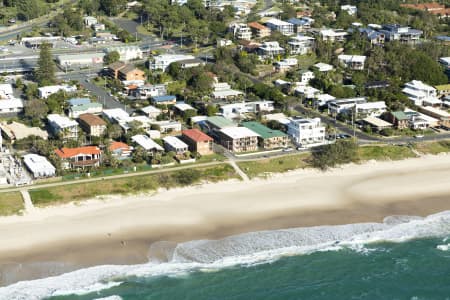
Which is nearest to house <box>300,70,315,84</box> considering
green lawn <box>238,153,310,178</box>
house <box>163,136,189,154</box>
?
green lawn <box>238,153,310,178</box>

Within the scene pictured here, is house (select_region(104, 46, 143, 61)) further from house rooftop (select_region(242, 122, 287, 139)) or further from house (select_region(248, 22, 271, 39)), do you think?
house rooftop (select_region(242, 122, 287, 139))

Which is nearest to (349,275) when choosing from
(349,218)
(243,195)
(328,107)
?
(349,218)

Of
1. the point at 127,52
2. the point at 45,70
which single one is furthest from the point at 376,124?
the point at 127,52

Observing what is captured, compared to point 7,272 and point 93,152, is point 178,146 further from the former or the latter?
point 7,272

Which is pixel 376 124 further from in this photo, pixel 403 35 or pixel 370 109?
pixel 403 35

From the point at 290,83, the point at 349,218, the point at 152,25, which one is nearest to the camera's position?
the point at 349,218

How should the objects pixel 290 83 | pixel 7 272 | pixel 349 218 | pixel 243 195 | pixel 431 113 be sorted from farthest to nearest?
pixel 290 83, pixel 431 113, pixel 243 195, pixel 349 218, pixel 7 272

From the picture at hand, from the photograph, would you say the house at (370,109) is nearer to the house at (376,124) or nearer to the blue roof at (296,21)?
the house at (376,124)
